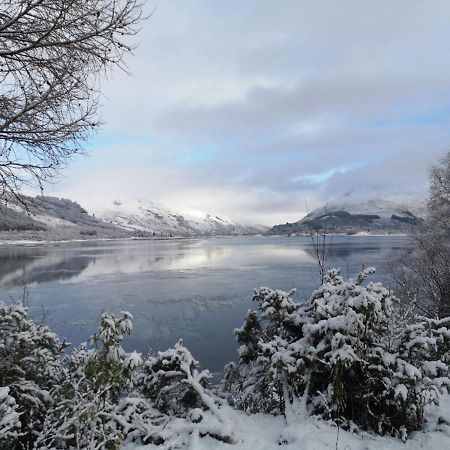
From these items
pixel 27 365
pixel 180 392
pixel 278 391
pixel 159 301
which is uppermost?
pixel 27 365

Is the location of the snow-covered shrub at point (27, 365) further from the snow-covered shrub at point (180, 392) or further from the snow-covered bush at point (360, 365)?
the snow-covered bush at point (360, 365)

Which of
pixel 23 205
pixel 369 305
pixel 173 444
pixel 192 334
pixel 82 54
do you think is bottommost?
pixel 192 334

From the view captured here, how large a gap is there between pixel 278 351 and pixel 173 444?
169cm

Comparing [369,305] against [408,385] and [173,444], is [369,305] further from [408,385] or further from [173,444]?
[173,444]

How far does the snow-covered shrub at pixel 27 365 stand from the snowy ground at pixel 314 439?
1380mm

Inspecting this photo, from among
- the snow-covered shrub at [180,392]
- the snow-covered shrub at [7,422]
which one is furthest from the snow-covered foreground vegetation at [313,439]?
the snow-covered shrub at [7,422]

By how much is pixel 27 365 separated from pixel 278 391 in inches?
134

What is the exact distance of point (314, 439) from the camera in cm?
413

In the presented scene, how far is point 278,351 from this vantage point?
5137mm

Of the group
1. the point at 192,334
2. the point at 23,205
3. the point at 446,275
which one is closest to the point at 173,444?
the point at 23,205

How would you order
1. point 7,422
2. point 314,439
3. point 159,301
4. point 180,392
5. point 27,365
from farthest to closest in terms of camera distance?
point 159,301
point 180,392
point 27,365
point 314,439
point 7,422

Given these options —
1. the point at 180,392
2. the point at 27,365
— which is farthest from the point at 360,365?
the point at 27,365

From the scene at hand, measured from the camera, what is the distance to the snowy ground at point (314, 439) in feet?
13.4

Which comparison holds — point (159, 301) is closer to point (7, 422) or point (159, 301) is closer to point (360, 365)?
point (360, 365)
